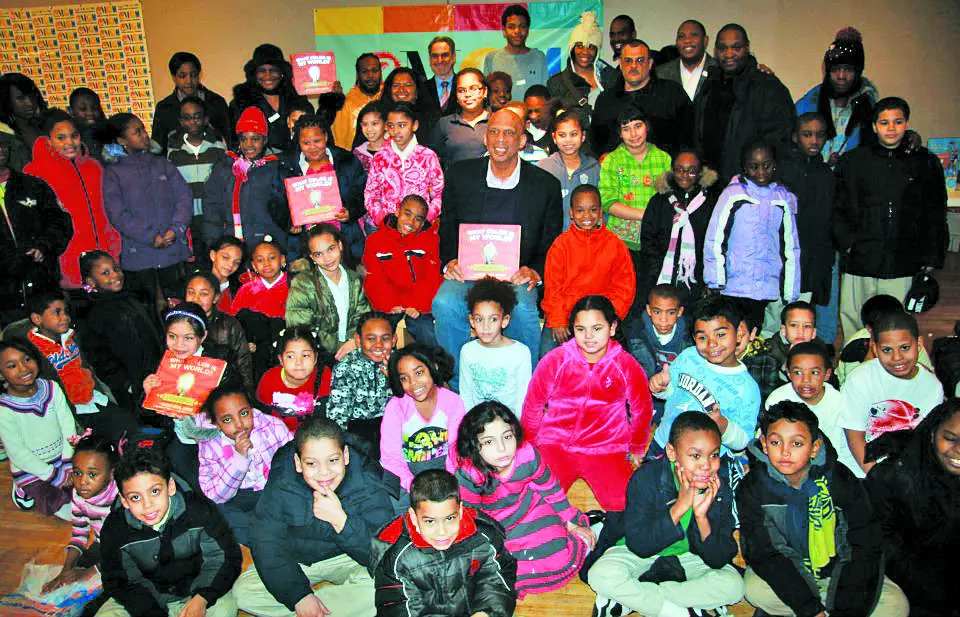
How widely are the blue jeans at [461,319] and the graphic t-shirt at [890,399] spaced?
184 centimetres

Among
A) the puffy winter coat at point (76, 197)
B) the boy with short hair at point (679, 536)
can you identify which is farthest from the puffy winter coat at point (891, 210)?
the puffy winter coat at point (76, 197)

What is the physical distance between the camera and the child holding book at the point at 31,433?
3955mm

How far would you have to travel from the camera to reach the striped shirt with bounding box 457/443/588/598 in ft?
10.7

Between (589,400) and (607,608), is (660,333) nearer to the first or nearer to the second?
(589,400)

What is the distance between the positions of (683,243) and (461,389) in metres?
1.82

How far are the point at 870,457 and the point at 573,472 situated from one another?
1530mm

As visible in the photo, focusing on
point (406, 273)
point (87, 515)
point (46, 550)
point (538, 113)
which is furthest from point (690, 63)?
point (46, 550)

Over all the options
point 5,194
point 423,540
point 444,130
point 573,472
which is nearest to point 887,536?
point 573,472

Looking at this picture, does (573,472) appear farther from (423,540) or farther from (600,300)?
(423,540)

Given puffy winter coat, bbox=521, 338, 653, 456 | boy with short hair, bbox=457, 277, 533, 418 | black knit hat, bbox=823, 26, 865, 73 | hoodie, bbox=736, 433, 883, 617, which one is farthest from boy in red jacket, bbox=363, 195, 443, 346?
black knit hat, bbox=823, 26, 865, 73

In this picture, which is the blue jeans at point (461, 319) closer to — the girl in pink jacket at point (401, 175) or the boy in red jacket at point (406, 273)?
the boy in red jacket at point (406, 273)

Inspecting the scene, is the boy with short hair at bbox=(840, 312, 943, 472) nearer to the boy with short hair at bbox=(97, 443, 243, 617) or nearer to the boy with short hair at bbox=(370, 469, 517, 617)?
the boy with short hair at bbox=(370, 469, 517, 617)

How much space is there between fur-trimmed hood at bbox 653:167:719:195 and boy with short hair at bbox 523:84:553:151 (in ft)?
3.57

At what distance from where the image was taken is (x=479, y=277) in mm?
4523
